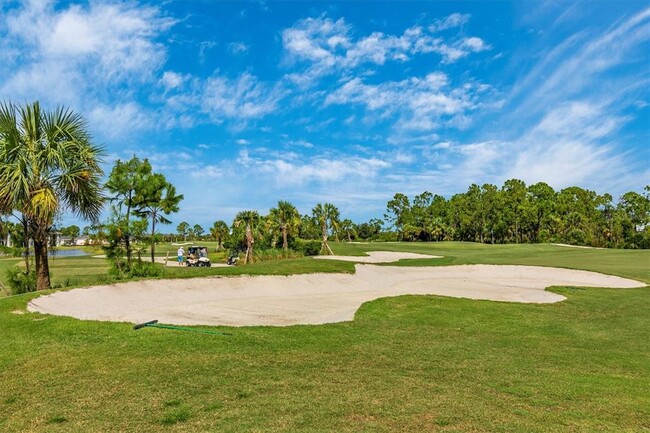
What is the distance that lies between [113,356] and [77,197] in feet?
29.4

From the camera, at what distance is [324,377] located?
697 centimetres

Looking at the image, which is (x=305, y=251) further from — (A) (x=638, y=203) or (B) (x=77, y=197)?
(A) (x=638, y=203)

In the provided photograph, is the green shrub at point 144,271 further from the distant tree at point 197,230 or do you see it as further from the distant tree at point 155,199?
the distant tree at point 197,230

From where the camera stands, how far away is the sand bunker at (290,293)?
40.5 ft

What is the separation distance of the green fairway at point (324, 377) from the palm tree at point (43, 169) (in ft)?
9.88

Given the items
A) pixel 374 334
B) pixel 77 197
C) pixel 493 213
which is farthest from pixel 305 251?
pixel 493 213

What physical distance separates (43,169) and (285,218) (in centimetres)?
3823

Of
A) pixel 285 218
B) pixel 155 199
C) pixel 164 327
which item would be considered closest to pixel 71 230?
pixel 285 218

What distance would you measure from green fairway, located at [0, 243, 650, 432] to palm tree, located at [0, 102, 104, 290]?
301 cm

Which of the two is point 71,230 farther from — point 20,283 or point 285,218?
point 20,283

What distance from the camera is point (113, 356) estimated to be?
25.7 feet

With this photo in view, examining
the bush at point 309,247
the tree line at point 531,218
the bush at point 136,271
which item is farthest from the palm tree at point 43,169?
the tree line at point 531,218

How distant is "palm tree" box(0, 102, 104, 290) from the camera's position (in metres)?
13.3

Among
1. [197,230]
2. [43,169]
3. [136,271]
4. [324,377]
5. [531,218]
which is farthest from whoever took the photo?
[197,230]
